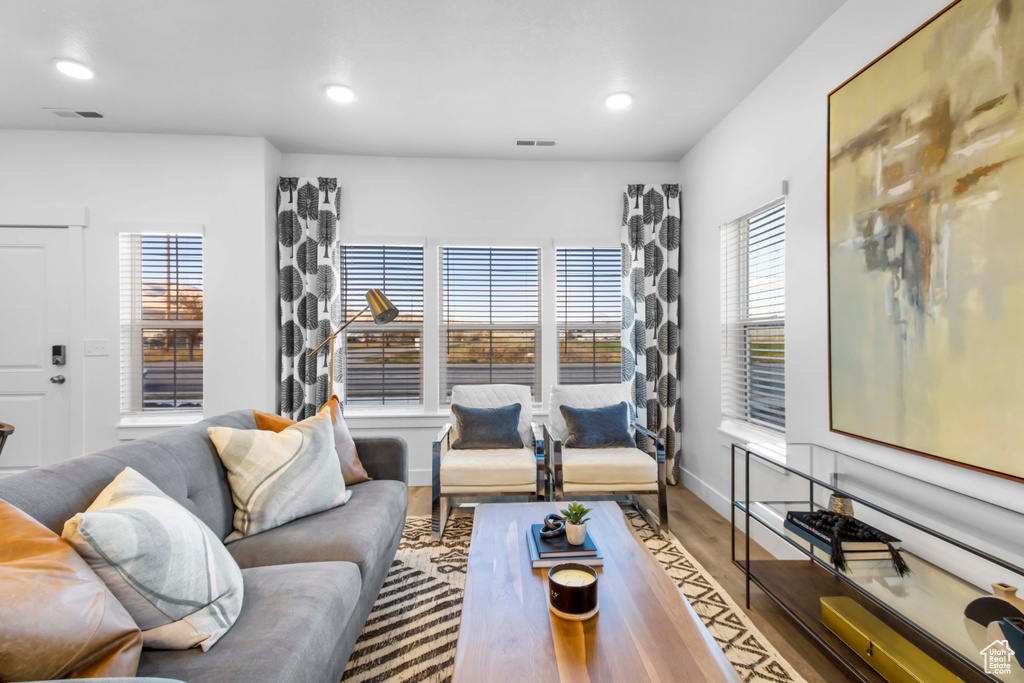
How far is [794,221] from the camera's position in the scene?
2.59 meters

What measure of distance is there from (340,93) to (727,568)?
11.7 ft

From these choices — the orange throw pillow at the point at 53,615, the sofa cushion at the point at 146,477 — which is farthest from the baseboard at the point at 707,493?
the orange throw pillow at the point at 53,615

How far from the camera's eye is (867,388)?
205 centimetres

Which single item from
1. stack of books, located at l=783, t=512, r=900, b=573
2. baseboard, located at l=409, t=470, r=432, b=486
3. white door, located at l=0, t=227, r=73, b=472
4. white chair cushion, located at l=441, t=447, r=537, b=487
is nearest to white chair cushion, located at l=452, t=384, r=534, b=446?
white chair cushion, located at l=441, t=447, r=537, b=487

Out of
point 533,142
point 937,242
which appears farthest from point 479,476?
point 533,142

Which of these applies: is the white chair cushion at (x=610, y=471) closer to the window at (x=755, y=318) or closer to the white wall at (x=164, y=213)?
the window at (x=755, y=318)

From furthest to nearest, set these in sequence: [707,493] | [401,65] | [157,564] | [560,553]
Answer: [707,493], [401,65], [560,553], [157,564]

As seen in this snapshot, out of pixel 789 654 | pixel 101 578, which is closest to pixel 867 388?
pixel 789 654

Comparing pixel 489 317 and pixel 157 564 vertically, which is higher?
pixel 489 317

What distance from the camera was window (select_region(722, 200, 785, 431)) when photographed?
9.29ft

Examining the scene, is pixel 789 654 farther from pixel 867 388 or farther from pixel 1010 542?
pixel 867 388

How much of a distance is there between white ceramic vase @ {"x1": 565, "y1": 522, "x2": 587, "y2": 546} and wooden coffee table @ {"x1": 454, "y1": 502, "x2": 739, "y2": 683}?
0.11m

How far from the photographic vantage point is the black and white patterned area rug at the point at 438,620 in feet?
5.77

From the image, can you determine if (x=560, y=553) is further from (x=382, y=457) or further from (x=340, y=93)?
(x=340, y=93)
